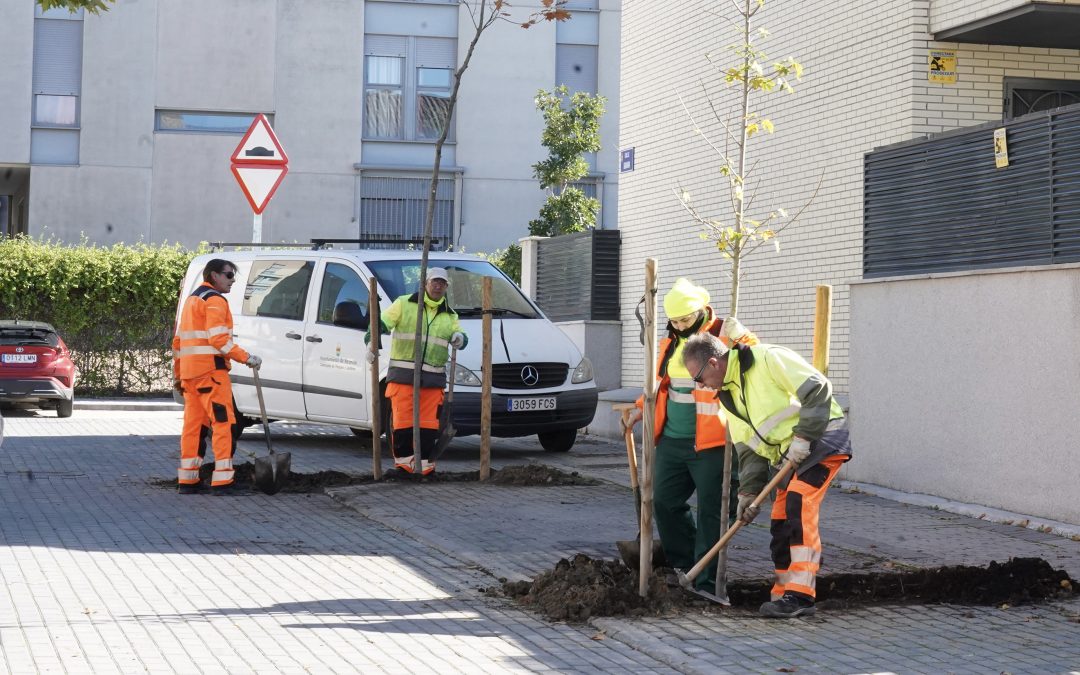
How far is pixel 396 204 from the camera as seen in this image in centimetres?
3100

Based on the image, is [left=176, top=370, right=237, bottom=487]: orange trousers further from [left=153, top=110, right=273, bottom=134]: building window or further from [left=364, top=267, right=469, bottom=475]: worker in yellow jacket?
[left=153, top=110, right=273, bottom=134]: building window

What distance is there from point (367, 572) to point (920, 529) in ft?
12.8

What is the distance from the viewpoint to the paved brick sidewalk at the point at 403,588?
6.25 metres

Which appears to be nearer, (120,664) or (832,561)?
(120,664)

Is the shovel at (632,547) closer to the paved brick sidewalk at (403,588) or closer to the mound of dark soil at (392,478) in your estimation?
the paved brick sidewalk at (403,588)

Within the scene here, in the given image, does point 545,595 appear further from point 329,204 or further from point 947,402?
point 329,204

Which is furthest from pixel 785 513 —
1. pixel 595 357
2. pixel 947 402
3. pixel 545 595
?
pixel 595 357

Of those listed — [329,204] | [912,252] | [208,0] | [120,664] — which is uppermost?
[208,0]

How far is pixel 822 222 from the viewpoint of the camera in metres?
14.9

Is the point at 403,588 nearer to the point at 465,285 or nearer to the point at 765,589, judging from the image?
the point at 765,589

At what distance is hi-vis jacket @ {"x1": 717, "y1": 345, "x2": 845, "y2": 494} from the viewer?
6.92 meters

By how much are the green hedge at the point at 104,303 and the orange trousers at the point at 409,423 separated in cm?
1113

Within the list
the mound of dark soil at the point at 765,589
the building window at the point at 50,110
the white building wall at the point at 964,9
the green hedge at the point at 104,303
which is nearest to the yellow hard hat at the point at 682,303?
the mound of dark soil at the point at 765,589

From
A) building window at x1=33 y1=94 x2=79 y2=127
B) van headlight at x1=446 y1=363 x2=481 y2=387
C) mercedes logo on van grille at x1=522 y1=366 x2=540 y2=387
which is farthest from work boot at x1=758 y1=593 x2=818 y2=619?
building window at x1=33 y1=94 x2=79 y2=127
